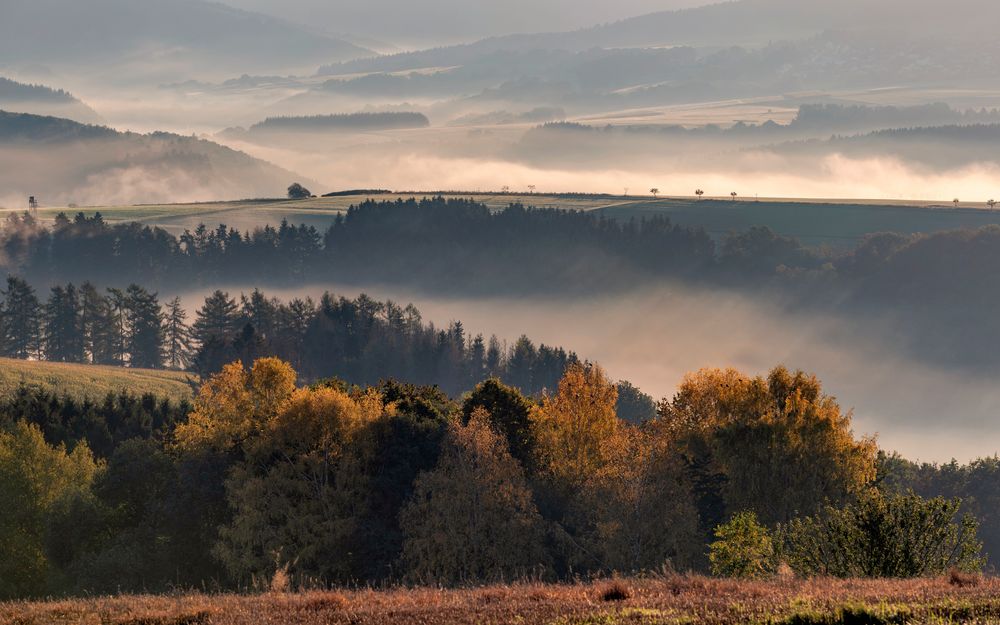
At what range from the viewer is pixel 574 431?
7225cm

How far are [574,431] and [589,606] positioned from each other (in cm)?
3872

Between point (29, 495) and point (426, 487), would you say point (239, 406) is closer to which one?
point (29, 495)

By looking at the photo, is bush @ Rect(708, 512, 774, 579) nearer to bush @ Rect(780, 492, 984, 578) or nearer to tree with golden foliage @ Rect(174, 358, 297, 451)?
bush @ Rect(780, 492, 984, 578)

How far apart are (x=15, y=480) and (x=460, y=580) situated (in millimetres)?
33531

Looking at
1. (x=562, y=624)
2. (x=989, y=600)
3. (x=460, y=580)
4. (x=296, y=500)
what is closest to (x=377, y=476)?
(x=296, y=500)

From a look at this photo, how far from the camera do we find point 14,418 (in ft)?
313

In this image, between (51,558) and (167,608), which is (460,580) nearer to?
(167,608)

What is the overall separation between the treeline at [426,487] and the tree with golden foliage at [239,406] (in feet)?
0.46

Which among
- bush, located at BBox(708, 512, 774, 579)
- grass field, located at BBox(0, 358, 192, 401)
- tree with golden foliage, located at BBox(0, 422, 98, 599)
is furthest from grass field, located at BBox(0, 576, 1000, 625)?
grass field, located at BBox(0, 358, 192, 401)

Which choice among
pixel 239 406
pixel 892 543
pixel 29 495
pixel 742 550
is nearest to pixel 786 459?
pixel 742 550

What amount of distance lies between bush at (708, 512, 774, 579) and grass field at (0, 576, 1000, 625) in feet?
34.5

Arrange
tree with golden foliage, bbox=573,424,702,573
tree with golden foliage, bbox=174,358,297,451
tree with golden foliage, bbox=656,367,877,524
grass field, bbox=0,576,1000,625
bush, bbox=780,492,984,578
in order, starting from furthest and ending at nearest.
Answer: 1. tree with golden foliage, bbox=174,358,297,451
2. tree with golden foliage, bbox=656,367,877,524
3. tree with golden foliage, bbox=573,424,702,573
4. bush, bbox=780,492,984,578
5. grass field, bbox=0,576,1000,625

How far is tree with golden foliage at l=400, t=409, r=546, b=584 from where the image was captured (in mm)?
59969

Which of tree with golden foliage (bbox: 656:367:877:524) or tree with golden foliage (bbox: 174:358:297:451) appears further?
tree with golden foliage (bbox: 174:358:297:451)
